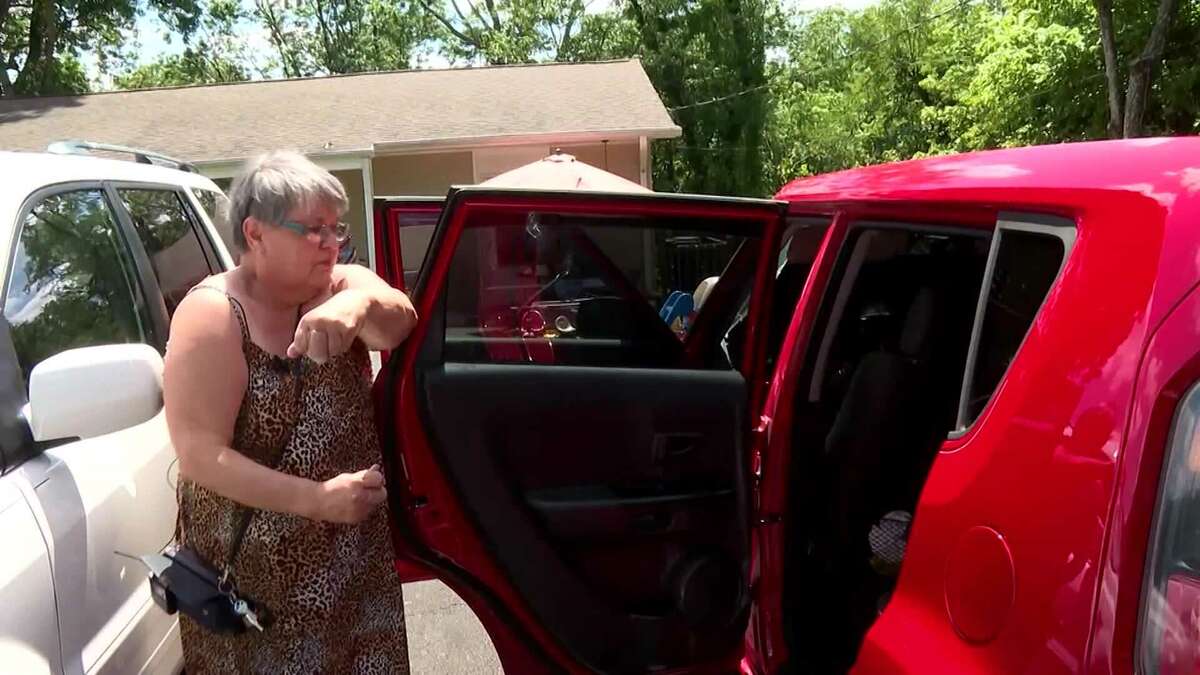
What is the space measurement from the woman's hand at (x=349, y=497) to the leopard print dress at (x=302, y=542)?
0.23ft

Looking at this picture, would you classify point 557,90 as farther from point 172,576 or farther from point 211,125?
point 172,576

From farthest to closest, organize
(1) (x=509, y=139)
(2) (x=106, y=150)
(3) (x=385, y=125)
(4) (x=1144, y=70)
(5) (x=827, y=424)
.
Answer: (3) (x=385, y=125) → (1) (x=509, y=139) → (4) (x=1144, y=70) → (2) (x=106, y=150) → (5) (x=827, y=424)

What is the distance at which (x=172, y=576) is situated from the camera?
6.14ft

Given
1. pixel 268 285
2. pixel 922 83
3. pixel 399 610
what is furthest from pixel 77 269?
pixel 922 83

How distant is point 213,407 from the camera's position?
1.78 m

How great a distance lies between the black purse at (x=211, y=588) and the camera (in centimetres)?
186

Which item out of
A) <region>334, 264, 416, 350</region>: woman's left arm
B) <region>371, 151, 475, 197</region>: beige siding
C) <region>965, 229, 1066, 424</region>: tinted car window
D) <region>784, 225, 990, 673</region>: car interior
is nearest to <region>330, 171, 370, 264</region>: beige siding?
<region>371, 151, 475, 197</region>: beige siding

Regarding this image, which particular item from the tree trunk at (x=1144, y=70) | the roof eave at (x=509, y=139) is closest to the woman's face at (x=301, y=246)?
the roof eave at (x=509, y=139)

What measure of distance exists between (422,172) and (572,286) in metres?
→ 12.8

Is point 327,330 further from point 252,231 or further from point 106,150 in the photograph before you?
point 106,150

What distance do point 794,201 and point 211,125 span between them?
1410 centimetres

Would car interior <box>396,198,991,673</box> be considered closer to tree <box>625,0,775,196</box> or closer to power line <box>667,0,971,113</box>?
tree <box>625,0,775,196</box>

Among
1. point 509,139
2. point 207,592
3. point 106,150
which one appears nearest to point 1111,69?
point 509,139

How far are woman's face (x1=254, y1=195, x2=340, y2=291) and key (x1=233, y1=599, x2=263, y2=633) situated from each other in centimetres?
66
